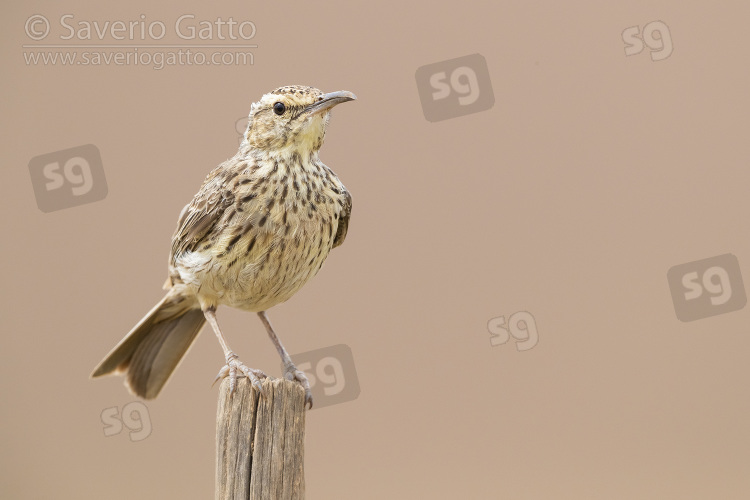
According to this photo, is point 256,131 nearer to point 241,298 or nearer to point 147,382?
point 241,298

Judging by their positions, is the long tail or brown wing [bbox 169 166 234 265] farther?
the long tail

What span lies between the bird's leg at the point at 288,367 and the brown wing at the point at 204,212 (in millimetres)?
570

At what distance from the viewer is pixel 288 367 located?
159 inches

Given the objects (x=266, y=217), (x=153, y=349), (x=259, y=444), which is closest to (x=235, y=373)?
(x=259, y=444)

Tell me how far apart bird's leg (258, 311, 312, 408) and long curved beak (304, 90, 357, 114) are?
1151mm

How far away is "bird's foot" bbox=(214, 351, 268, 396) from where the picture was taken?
3434mm

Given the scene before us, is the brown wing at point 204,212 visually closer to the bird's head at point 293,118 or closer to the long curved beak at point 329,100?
the bird's head at point 293,118

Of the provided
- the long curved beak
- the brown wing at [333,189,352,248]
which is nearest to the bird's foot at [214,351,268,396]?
the brown wing at [333,189,352,248]

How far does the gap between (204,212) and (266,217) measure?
34cm

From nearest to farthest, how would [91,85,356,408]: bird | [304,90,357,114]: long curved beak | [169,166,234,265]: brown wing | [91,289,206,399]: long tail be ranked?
[304,90,357,114]: long curved beak, [91,85,356,408]: bird, [169,166,234,265]: brown wing, [91,289,206,399]: long tail

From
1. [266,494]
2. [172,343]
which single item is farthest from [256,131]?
[266,494]

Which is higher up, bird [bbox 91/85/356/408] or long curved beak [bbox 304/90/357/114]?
long curved beak [bbox 304/90/357/114]

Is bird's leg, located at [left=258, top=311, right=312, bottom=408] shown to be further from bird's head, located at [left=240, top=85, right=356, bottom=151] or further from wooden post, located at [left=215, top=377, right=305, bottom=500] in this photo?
bird's head, located at [left=240, top=85, right=356, bottom=151]

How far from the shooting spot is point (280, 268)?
3686mm
